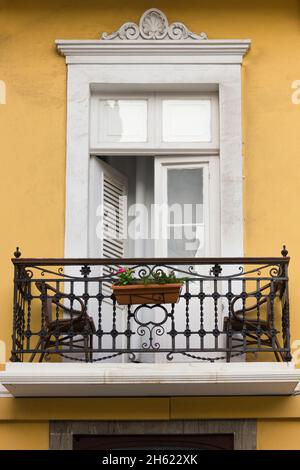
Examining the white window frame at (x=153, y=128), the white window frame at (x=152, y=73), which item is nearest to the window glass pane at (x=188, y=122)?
the white window frame at (x=153, y=128)

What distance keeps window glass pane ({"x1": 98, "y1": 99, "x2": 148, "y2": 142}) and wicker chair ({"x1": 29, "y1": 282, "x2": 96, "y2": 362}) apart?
1937mm

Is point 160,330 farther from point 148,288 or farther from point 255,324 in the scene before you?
point 255,324

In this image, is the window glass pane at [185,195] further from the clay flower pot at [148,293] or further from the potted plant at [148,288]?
the clay flower pot at [148,293]

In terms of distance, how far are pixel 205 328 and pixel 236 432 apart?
1.16 meters

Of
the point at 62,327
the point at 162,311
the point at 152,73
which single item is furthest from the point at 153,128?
the point at 62,327

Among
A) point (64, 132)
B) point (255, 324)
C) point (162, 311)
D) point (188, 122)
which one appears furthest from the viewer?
point (188, 122)

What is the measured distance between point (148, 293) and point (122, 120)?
2.33 m

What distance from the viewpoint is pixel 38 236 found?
13.0 meters

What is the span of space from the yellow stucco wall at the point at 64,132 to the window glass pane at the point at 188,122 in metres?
0.46

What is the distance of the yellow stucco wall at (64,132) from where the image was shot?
12.4 metres

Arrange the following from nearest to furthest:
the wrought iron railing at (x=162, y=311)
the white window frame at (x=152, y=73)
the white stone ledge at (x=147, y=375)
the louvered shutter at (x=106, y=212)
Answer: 1. the white stone ledge at (x=147, y=375)
2. the wrought iron railing at (x=162, y=311)
3. the white window frame at (x=152, y=73)
4. the louvered shutter at (x=106, y=212)

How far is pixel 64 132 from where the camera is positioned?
13.2 meters

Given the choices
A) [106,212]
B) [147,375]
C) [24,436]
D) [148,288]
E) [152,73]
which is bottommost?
[24,436]
